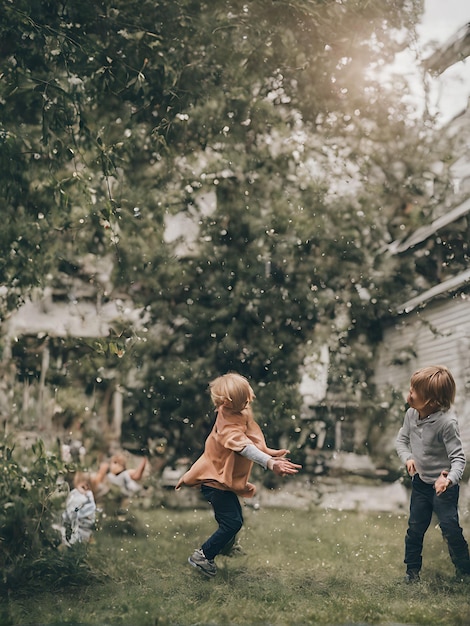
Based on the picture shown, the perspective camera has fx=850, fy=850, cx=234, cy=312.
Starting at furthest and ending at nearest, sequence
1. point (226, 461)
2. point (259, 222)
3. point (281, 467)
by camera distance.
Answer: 1. point (259, 222)
2. point (226, 461)
3. point (281, 467)

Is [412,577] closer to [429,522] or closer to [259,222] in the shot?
[429,522]

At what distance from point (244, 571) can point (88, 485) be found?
1.77m

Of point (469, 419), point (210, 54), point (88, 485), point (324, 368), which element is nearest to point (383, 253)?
point (324, 368)

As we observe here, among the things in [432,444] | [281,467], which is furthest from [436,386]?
[281,467]

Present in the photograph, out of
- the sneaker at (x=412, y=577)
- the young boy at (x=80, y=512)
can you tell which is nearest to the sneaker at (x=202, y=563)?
the sneaker at (x=412, y=577)

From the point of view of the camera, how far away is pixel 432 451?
4504 mm

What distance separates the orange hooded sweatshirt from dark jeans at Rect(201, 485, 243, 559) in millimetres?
54

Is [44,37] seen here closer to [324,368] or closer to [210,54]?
[210,54]

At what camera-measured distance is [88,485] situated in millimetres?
6504

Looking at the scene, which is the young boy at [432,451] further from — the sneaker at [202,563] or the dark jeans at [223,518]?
the sneaker at [202,563]

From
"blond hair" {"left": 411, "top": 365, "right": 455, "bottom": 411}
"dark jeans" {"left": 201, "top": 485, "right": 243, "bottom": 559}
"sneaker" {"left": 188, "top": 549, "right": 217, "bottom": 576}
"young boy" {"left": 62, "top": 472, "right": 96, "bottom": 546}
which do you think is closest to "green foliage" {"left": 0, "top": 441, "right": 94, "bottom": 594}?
"young boy" {"left": 62, "top": 472, "right": 96, "bottom": 546}

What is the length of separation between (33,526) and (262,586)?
55.9 inches

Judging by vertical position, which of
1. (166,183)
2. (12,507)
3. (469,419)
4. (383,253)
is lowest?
(12,507)

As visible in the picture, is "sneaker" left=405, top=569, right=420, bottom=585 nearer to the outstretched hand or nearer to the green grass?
the green grass
